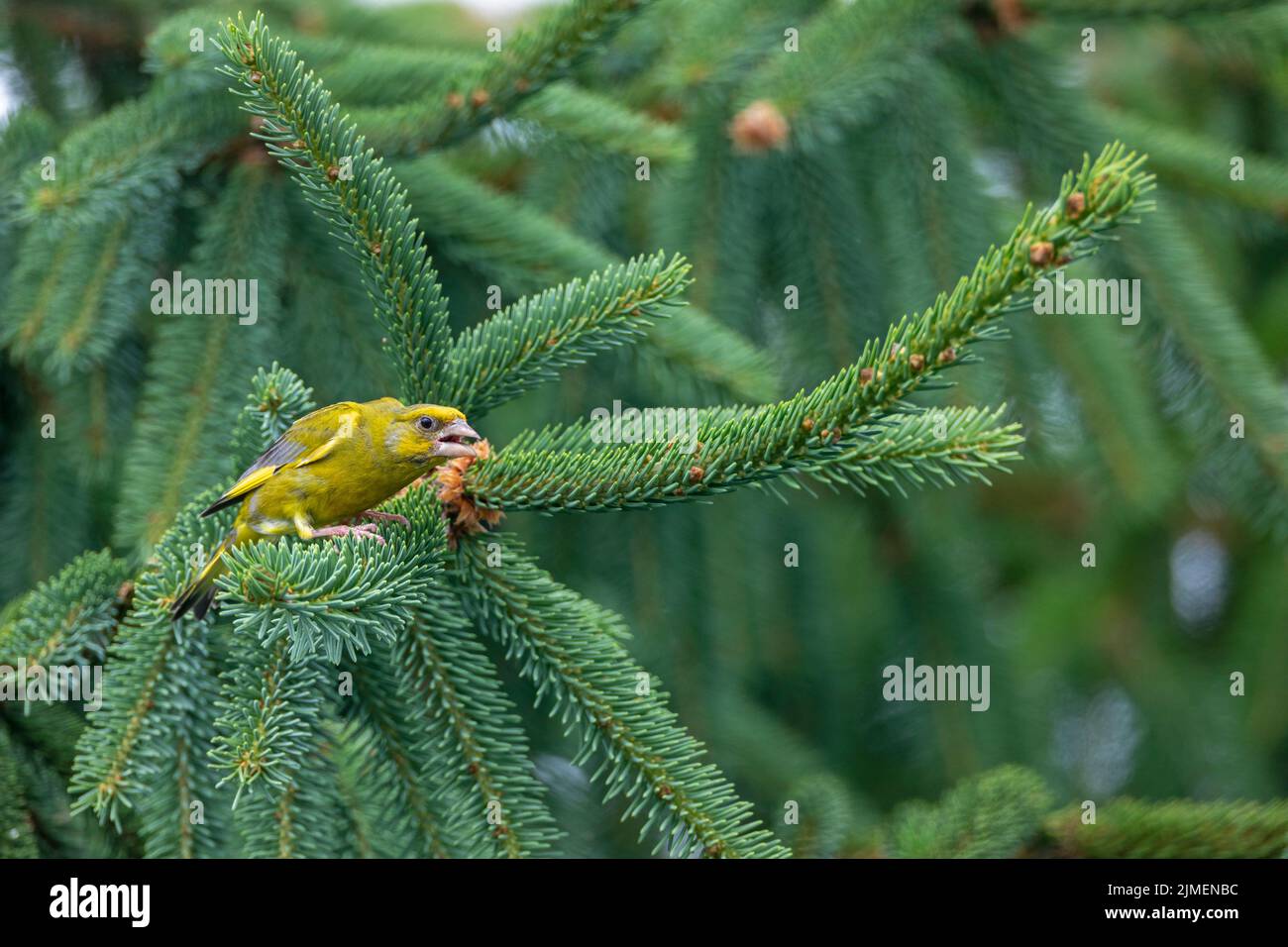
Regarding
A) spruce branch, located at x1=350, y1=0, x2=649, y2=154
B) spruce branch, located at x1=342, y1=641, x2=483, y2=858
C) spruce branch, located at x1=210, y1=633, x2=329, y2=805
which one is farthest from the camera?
spruce branch, located at x1=350, y1=0, x2=649, y2=154

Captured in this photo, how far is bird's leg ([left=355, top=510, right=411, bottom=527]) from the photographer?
1799mm

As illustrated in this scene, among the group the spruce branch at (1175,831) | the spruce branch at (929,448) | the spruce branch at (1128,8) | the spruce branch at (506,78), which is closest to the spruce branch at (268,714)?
the spruce branch at (929,448)

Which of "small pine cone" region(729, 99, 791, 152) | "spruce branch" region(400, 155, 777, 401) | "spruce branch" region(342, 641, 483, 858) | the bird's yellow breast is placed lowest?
"spruce branch" region(342, 641, 483, 858)

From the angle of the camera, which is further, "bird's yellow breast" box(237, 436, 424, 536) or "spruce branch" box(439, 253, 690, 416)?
"bird's yellow breast" box(237, 436, 424, 536)

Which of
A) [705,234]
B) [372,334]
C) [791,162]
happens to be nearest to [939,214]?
[791,162]

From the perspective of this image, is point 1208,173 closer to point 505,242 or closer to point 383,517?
point 505,242

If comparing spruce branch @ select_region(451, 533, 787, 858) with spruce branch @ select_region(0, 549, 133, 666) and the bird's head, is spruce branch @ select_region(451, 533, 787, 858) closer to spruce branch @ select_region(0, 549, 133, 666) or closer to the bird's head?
the bird's head

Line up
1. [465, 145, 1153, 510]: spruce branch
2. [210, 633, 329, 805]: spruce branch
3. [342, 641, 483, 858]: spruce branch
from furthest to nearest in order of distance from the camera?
[342, 641, 483, 858]: spruce branch, [210, 633, 329, 805]: spruce branch, [465, 145, 1153, 510]: spruce branch

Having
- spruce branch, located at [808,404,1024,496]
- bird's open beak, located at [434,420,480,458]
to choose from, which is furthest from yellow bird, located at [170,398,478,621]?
spruce branch, located at [808,404,1024,496]

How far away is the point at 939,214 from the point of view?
10.4 feet

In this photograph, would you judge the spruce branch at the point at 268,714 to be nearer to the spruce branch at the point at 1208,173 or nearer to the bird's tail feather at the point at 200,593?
the bird's tail feather at the point at 200,593

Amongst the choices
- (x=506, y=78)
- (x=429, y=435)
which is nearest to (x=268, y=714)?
(x=429, y=435)
